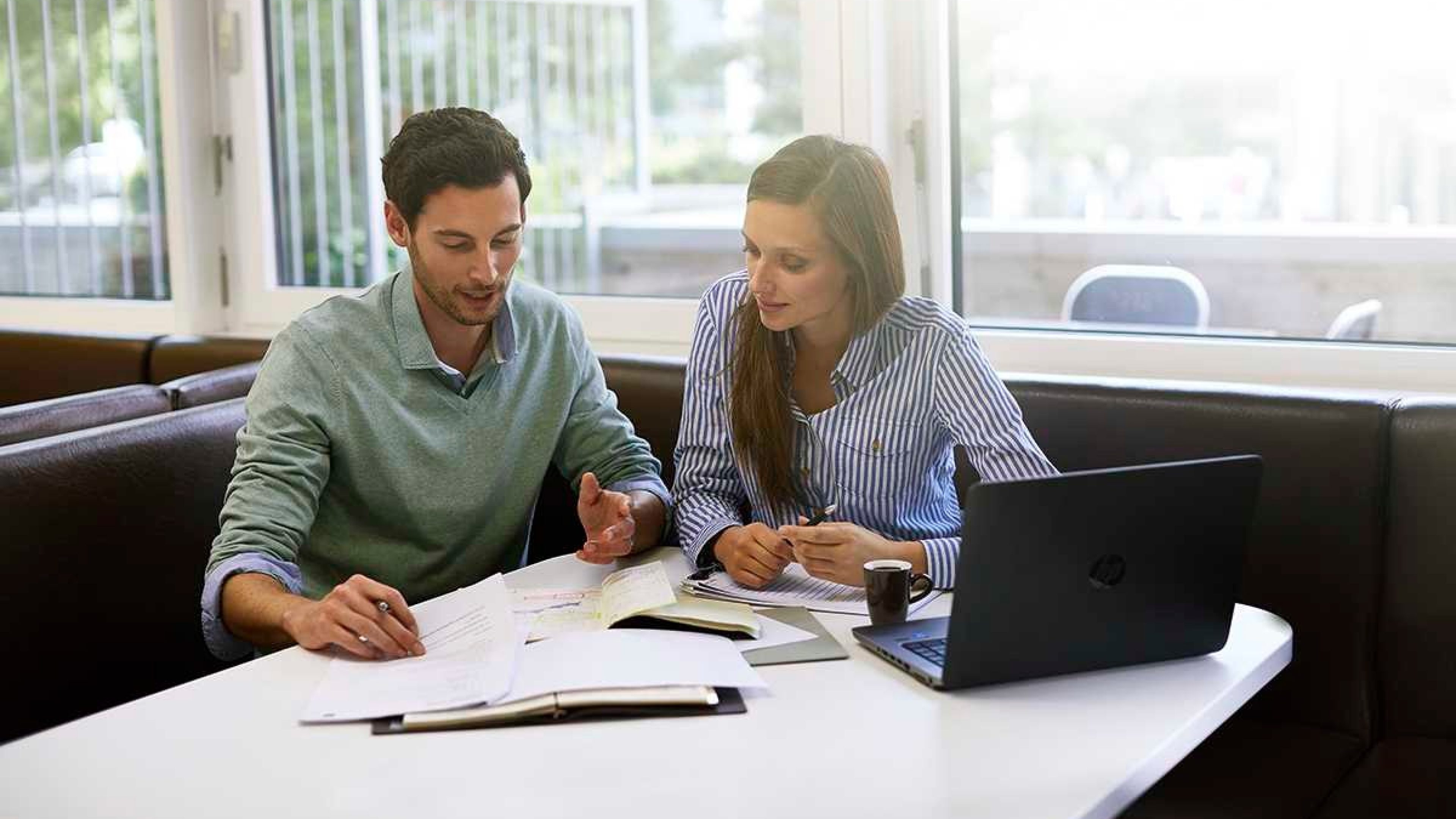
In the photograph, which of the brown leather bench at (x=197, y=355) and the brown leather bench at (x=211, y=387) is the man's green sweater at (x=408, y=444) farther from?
the brown leather bench at (x=197, y=355)

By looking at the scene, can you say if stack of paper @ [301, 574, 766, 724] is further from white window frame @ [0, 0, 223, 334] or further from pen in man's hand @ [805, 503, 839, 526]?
white window frame @ [0, 0, 223, 334]

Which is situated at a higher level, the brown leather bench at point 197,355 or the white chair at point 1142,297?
the white chair at point 1142,297

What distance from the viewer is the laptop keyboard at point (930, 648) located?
63.8 inches

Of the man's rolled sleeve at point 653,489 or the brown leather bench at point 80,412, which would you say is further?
the brown leather bench at point 80,412

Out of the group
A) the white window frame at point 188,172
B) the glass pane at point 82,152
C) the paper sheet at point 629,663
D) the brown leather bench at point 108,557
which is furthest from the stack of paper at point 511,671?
the glass pane at point 82,152

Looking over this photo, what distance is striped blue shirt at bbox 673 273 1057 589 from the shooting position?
6.93 feet

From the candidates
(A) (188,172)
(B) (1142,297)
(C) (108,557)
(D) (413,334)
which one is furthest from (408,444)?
(A) (188,172)

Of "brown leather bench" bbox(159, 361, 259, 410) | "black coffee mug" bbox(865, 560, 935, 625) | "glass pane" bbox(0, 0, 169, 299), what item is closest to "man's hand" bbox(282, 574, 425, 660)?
"black coffee mug" bbox(865, 560, 935, 625)

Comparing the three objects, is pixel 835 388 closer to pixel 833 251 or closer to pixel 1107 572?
pixel 833 251

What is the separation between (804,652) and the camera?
5.54 ft

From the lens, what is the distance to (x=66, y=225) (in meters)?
4.12

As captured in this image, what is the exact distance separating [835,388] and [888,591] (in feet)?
1.69

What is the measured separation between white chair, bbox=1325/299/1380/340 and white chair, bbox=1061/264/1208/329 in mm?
219

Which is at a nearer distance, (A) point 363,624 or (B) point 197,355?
(A) point 363,624
